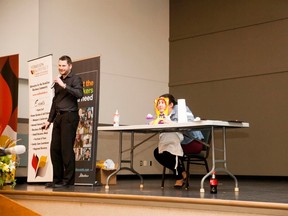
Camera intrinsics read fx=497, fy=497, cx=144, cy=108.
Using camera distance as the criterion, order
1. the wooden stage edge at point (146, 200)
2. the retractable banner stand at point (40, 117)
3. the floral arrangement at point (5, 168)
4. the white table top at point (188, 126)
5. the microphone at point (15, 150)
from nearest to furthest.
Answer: the microphone at point (15, 150), the wooden stage edge at point (146, 200), the white table top at point (188, 126), the floral arrangement at point (5, 168), the retractable banner stand at point (40, 117)

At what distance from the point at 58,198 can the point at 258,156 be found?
13.4 ft

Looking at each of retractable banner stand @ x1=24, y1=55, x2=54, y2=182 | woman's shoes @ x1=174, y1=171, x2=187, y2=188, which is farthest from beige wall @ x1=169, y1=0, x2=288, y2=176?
retractable banner stand @ x1=24, y1=55, x2=54, y2=182

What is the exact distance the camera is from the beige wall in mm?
7609

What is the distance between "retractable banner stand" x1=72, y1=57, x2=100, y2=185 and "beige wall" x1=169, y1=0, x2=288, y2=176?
315 centimetres

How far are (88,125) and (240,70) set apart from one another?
3.32 m

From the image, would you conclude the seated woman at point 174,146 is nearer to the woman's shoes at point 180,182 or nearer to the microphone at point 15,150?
the woman's shoes at point 180,182

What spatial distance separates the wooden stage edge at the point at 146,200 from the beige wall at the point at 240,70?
4004mm

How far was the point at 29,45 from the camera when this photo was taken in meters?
6.87

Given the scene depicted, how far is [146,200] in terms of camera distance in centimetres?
394

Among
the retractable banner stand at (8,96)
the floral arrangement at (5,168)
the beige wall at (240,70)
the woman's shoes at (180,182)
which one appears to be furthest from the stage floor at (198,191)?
the retractable banner stand at (8,96)

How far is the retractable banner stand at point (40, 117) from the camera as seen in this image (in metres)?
6.02

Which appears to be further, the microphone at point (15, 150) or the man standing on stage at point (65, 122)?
the man standing on stage at point (65, 122)

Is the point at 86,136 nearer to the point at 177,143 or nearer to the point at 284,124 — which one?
the point at 177,143

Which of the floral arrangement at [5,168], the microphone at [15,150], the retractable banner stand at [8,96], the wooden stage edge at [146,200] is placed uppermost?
the retractable banner stand at [8,96]
